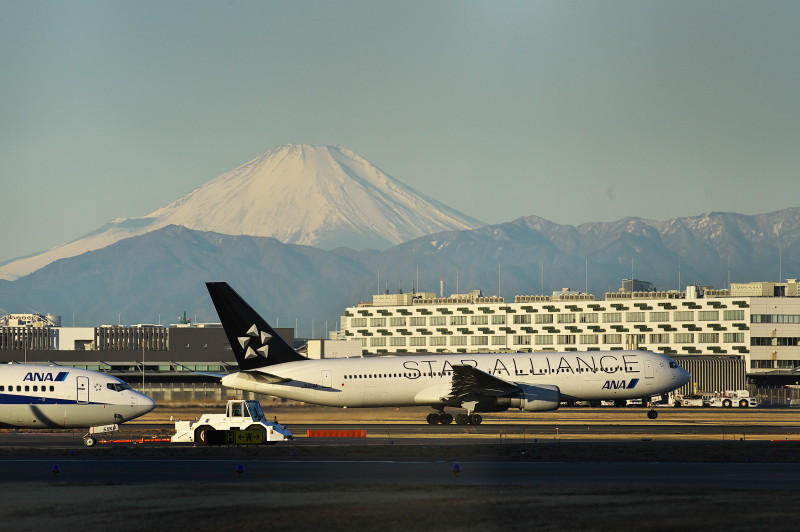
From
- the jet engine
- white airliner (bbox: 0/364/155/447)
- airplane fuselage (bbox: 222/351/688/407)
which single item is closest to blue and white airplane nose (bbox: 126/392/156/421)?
white airliner (bbox: 0/364/155/447)

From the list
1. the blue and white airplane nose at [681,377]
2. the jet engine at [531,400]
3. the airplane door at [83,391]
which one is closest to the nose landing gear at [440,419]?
the jet engine at [531,400]

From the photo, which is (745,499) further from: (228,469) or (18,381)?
(18,381)

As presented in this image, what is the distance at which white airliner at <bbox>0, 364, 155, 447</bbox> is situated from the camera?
190ft

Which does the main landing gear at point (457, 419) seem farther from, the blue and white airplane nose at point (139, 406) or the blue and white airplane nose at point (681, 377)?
the blue and white airplane nose at point (139, 406)

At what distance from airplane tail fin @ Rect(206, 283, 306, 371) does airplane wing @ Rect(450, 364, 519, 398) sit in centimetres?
1073

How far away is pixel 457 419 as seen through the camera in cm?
7612

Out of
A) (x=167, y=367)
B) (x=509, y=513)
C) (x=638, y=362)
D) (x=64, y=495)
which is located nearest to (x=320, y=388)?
(x=638, y=362)

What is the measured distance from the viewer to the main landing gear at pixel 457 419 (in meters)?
75.5

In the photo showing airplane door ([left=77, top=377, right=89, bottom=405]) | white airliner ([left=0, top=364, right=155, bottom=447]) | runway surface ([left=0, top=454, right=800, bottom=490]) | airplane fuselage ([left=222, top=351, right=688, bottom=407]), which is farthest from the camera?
airplane fuselage ([left=222, top=351, right=688, bottom=407])

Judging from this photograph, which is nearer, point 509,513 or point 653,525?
point 653,525

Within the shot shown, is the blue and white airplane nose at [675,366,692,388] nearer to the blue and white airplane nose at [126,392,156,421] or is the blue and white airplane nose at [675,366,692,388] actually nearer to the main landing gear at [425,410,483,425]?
the main landing gear at [425,410,483,425]

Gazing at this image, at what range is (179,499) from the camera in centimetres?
3316

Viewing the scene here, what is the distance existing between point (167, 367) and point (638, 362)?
348 feet

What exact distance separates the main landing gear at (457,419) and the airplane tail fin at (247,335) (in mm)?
9702
